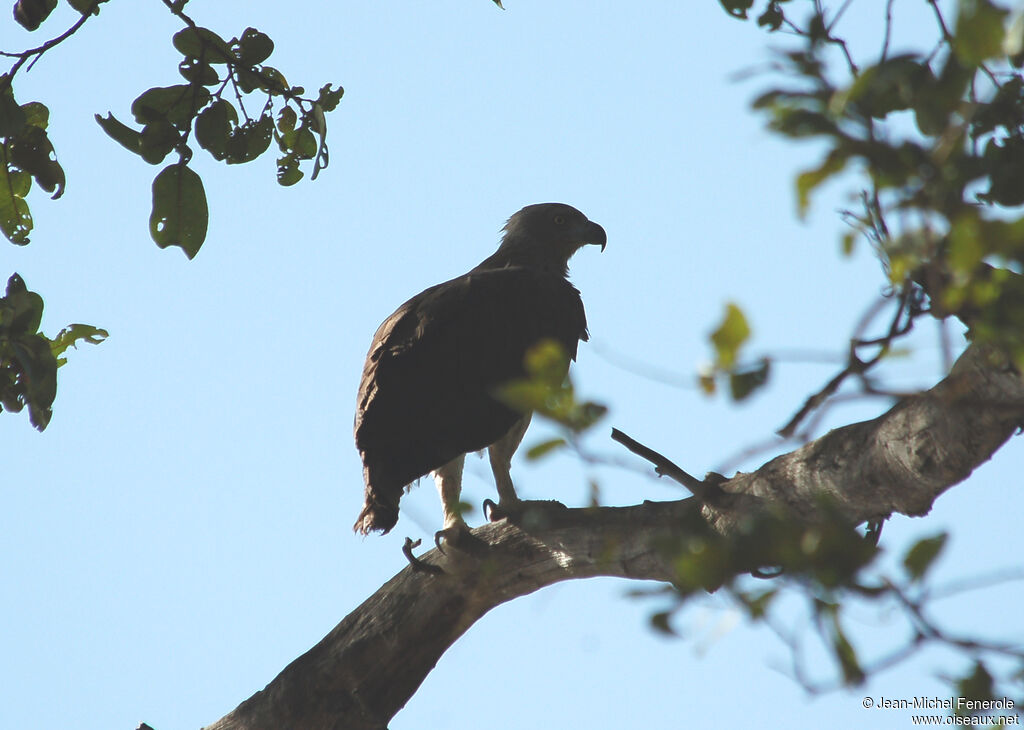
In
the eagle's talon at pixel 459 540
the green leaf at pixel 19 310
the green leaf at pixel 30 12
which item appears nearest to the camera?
the green leaf at pixel 19 310

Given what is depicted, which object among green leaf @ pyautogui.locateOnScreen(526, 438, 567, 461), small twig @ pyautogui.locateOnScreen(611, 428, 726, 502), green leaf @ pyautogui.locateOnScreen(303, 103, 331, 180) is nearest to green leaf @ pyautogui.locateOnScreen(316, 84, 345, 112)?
green leaf @ pyautogui.locateOnScreen(303, 103, 331, 180)

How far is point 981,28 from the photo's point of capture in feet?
3.82

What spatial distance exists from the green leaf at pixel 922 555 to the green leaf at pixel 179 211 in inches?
106

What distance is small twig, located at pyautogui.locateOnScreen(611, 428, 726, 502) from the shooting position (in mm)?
3270

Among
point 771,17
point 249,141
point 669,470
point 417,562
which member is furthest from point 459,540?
point 771,17

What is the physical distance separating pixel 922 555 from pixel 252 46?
10.0 ft

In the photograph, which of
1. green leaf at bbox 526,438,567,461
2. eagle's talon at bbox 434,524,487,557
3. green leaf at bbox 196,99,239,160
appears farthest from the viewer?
eagle's talon at bbox 434,524,487,557

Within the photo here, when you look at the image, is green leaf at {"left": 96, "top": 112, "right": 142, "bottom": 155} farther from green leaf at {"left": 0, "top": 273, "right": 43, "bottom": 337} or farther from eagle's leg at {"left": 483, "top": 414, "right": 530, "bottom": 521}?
eagle's leg at {"left": 483, "top": 414, "right": 530, "bottom": 521}

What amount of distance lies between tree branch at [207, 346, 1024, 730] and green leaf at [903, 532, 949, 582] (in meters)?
1.34

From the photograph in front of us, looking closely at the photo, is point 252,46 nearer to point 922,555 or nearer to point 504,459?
point 504,459

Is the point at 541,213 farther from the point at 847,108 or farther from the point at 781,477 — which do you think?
the point at 847,108

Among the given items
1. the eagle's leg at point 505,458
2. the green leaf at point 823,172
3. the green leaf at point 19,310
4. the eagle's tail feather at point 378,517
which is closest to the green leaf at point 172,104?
the green leaf at point 19,310

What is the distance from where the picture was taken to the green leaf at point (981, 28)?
1156mm

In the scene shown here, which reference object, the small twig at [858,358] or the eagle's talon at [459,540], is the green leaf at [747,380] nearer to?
the small twig at [858,358]
